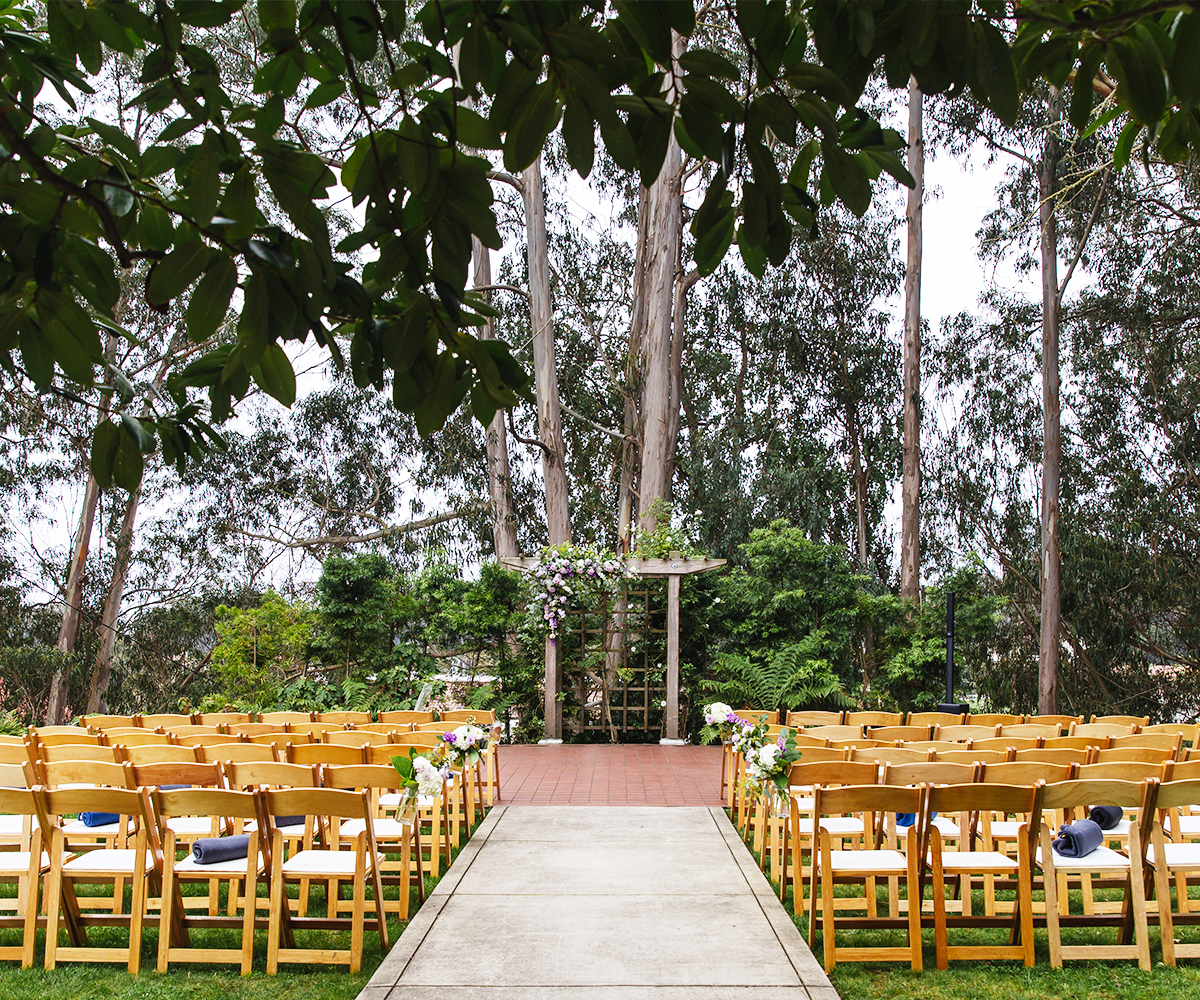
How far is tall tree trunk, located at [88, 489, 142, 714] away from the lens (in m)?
20.3

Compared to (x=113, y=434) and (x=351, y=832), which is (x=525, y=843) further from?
(x=113, y=434)

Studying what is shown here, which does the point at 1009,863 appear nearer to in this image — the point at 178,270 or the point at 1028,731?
the point at 1028,731

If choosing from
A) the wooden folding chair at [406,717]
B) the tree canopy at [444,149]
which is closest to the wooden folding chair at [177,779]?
the wooden folding chair at [406,717]

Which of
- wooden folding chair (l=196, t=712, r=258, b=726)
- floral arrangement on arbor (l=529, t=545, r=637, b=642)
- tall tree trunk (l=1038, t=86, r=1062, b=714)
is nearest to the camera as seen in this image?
wooden folding chair (l=196, t=712, r=258, b=726)

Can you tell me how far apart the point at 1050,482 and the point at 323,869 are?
51.9ft

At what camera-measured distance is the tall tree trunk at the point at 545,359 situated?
1759cm

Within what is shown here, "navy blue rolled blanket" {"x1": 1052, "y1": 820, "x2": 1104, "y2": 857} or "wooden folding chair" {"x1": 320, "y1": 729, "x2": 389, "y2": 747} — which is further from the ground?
"wooden folding chair" {"x1": 320, "y1": 729, "x2": 389, "y2": 747}

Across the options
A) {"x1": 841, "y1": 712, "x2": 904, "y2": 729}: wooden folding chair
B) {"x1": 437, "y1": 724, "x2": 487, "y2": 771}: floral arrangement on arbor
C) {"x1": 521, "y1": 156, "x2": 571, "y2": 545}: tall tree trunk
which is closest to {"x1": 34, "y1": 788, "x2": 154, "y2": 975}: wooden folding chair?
{"x1": 437, "y1": 724, "x2": 487, "y2": 771}: floral arrangement on arbor

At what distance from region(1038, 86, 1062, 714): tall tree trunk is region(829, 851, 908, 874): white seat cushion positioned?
13829 millimetres

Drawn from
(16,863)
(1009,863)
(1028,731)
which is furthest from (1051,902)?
(16,863)

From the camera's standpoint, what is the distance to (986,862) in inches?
178

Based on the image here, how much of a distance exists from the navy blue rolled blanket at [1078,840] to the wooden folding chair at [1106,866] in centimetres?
3

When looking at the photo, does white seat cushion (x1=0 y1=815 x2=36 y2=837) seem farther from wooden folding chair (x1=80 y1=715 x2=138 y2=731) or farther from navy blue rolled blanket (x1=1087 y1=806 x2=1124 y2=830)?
navy blue rolled blanket (x1=1087 y1=806 x2=1124 y2=830)

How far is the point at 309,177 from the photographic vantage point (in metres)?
1.60
